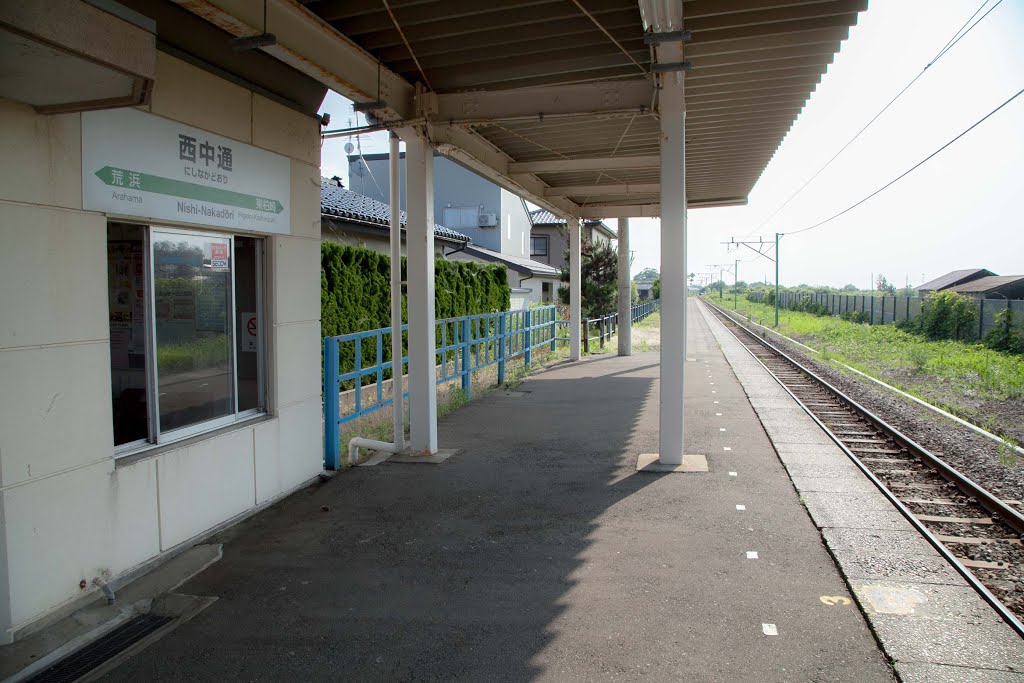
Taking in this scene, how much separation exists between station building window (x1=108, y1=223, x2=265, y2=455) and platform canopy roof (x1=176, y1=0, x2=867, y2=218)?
62.6 inches

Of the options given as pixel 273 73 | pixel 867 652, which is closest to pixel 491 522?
pixel 867 652

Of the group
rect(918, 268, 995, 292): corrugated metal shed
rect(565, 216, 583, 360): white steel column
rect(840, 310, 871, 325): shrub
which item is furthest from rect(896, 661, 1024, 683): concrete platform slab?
rect(918, 268, 995, 292): corrugated metal shed

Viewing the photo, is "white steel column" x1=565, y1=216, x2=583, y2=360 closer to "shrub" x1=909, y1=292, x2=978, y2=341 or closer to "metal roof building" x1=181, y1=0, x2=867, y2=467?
"metal roof building" x1=181, y1=0, x2=867, y2=467

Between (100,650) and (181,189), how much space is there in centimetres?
293

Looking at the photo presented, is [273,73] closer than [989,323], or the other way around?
[273,73]

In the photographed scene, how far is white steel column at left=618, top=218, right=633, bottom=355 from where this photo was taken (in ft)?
63.4

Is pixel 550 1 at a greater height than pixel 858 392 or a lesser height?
greater

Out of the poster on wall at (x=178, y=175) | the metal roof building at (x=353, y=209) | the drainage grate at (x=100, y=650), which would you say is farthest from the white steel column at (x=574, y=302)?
the drainage grate at (x=100, y=650)

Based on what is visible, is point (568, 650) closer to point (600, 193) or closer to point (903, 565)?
point (903, 565)

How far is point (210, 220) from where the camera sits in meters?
5.41

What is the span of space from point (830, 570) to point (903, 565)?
0.54 m

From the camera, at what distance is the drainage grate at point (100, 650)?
360 centimetres

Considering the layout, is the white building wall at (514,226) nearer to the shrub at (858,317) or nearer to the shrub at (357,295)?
the shrub at (858,317)

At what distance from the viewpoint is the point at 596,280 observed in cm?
2661
